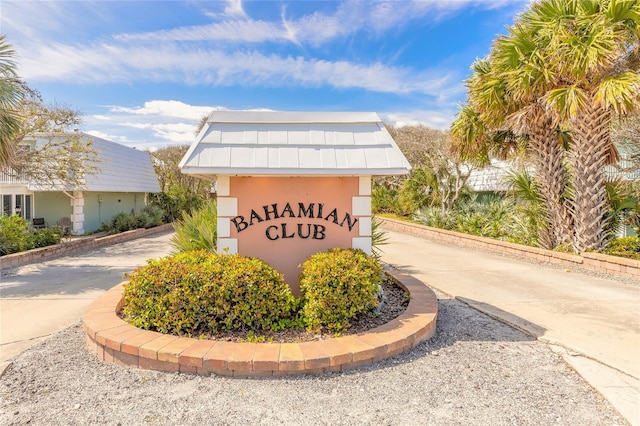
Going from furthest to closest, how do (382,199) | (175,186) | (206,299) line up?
(175,186)
(382,199)
(206,299)

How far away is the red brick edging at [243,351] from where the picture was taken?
325 centimetres

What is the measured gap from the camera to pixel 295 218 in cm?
498

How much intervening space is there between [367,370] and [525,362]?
65.2 inches

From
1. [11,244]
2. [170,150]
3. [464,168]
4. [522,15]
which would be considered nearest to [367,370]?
[522,15]

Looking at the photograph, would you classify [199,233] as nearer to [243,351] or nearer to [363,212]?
[363,212]

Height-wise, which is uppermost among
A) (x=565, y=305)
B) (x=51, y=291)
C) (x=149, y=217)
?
(x=149, y=217)

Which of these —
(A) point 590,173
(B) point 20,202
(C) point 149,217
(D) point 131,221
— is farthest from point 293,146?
(B) point 20,202

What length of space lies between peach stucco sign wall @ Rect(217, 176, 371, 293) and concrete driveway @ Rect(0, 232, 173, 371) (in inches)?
103

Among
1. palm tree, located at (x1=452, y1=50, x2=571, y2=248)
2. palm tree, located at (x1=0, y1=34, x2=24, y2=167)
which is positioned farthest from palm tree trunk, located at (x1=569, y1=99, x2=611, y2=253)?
palm tree, located at (x1=0, y1=34, x2=24, y2=167)

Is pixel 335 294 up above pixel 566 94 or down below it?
below

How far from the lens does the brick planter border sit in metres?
7.48

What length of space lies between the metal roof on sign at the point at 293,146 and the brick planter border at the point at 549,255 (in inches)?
224

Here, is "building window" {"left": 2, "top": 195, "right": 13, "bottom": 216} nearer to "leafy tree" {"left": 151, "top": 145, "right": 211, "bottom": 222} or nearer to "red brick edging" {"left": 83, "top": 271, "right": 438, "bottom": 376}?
"leafy tree" {"left": 151, "top": 145, "right": 211, "bottom": 222}

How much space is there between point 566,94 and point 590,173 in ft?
6.57
